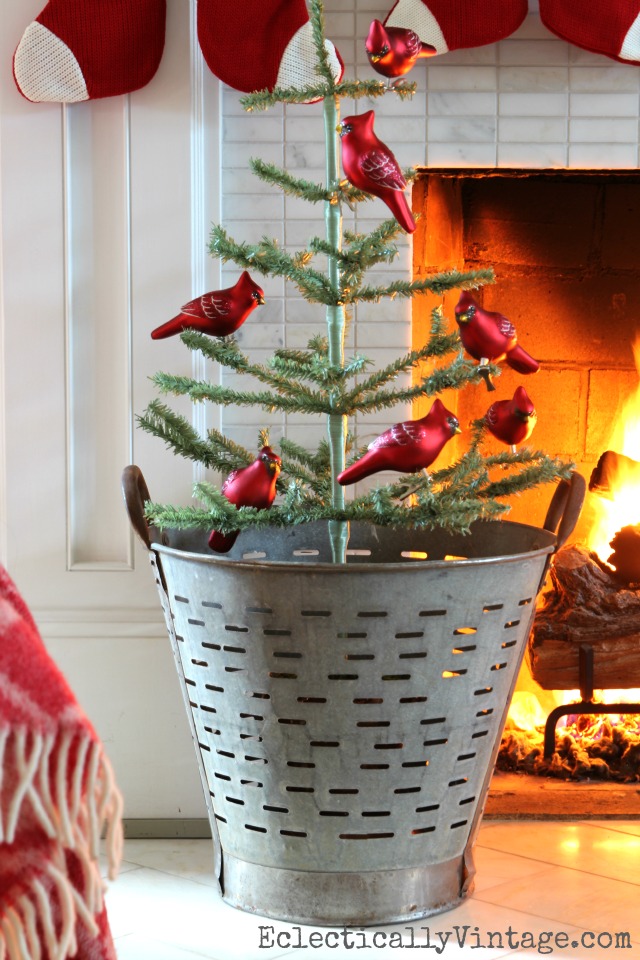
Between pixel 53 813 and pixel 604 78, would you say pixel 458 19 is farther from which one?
pixel 53 813

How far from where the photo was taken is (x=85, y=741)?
79 centimetres

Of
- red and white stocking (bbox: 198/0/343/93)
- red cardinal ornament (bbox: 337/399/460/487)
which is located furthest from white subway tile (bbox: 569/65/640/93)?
red cardinal ornament (bbox: 337/399/460/487)

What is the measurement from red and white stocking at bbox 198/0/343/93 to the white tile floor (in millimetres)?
1245

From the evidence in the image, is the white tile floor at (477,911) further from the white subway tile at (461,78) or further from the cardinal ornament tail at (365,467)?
the white subway tile at (461,78)

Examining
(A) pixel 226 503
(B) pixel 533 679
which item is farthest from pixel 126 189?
(B) pixel 533 679

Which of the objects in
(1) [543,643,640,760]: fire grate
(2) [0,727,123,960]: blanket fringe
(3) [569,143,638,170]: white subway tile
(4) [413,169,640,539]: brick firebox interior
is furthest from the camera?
(4) [413,169,640,539]: brick firebox interior

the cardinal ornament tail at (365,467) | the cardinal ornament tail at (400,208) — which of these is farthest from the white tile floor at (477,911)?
the cardinal ornament tail at (400,208)

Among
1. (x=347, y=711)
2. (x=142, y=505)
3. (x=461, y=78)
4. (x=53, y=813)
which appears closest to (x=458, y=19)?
(x=461, y=78)

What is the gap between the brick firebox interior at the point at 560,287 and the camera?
7.15 ft

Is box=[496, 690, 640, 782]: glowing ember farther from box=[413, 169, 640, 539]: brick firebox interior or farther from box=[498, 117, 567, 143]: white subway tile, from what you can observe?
box=[498, 117, 567, 143]: white subway tile

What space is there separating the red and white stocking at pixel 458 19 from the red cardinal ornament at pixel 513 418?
64cm

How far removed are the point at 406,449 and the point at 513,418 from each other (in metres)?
0.21

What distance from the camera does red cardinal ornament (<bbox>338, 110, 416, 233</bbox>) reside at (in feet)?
4.67

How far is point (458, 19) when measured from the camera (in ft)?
5.93
